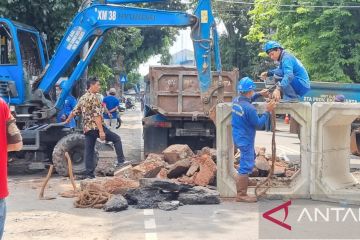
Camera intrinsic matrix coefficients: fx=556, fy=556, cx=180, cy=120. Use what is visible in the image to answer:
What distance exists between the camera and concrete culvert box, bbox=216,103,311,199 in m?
8.32

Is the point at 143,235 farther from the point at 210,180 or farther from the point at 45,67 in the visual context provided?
the point at 45,67

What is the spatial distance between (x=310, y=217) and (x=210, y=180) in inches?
86.2

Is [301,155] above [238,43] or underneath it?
underneath

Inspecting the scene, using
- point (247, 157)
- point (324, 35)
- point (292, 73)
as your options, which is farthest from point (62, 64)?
point (324, 35)

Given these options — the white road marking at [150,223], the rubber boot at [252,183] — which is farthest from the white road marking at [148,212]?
the rubber boot at [252,183]

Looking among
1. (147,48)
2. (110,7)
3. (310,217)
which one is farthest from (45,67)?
(147,48)

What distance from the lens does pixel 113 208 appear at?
25.1ft

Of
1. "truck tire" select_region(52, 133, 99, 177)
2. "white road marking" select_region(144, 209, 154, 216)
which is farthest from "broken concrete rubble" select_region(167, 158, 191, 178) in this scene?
"truck tire" select_region(52, 133, 99, 177)

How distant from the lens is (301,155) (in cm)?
839

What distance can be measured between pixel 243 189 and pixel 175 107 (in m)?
4.80

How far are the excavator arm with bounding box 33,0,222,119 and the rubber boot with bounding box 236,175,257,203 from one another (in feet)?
8.93

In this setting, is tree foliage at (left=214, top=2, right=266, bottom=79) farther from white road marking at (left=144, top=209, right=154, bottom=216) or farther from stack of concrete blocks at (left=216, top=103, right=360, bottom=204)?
white road marking at (left=144, top=209, right=154, bottom=216)

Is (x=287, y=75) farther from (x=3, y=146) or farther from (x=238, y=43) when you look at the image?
(x=238, y=43)

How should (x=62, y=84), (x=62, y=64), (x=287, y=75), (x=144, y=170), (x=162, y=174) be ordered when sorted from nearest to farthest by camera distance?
(x=287, y=75), (x=162, y=174), (x=144, y=170), (x=62, y=64), (x=62, y=84)
